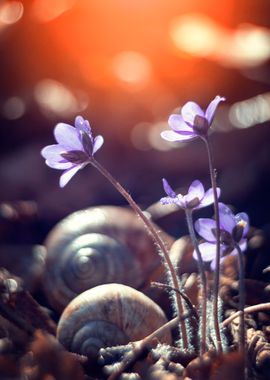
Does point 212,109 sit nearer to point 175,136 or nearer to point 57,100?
point 175,136

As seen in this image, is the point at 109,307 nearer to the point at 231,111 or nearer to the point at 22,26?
the point at 231,111

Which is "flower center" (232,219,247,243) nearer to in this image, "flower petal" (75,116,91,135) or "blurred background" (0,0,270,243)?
"flower petal" (75,116,91,135)

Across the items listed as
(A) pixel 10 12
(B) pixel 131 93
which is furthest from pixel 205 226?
(A) pixel 10 12

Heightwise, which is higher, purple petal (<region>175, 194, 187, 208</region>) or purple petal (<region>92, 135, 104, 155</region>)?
purple petal (<region>92, 135, 104, 155</region>)

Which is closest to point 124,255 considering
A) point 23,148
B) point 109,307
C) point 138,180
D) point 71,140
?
point 109,307

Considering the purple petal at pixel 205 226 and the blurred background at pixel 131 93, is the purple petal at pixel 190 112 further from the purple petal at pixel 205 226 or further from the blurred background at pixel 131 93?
the blurred background at pixel 131 93

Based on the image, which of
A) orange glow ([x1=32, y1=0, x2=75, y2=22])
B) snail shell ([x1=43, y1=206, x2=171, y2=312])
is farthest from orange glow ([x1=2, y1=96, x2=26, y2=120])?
snail shell ([x1=43, y1=206, x2=171, y2=312])

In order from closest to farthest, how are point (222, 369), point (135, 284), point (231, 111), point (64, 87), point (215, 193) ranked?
point (222, 369), point (215, 193), point (135, 284), point (231, 111), point (64, 87)
